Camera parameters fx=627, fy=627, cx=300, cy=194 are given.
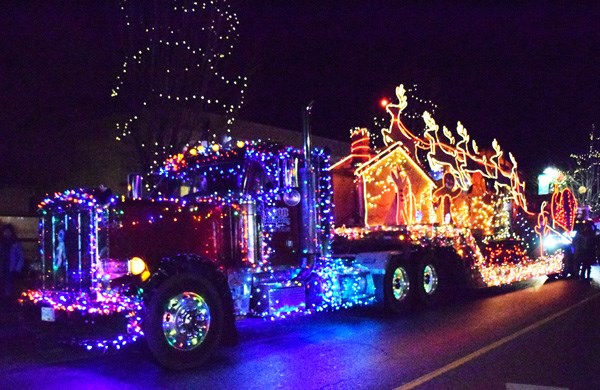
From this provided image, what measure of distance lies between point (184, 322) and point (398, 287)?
539cm

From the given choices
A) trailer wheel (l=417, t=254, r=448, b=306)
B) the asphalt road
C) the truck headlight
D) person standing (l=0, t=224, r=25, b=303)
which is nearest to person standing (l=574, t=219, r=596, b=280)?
trailer wheel (l=417, t=254, r=448, b=306)

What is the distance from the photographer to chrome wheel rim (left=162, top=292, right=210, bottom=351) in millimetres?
7230

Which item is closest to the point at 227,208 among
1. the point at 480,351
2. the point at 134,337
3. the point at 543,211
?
the point at 134,337

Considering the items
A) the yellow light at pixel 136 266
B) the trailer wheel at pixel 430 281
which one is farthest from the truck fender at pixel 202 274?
the trailer wheel at pixel 430 281

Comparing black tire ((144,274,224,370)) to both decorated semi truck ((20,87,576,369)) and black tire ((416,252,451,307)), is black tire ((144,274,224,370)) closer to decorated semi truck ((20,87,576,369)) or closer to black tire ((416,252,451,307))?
decorated semi truck ((20,87,576,369))

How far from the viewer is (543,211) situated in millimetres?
19875

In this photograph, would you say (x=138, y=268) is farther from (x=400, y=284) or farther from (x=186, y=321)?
(x=400, y=284)

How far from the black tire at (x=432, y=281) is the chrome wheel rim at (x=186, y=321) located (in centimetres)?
568

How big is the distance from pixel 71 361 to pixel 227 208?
113 inches

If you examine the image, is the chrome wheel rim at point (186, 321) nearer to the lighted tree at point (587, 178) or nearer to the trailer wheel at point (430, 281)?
the trailer wheel at point (430, 281)

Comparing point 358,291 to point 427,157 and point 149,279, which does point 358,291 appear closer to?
point 149,279

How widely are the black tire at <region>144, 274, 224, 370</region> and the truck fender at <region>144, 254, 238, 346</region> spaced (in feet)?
0.28

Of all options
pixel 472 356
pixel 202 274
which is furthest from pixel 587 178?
pixel 202 274

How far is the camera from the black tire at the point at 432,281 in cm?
1212
